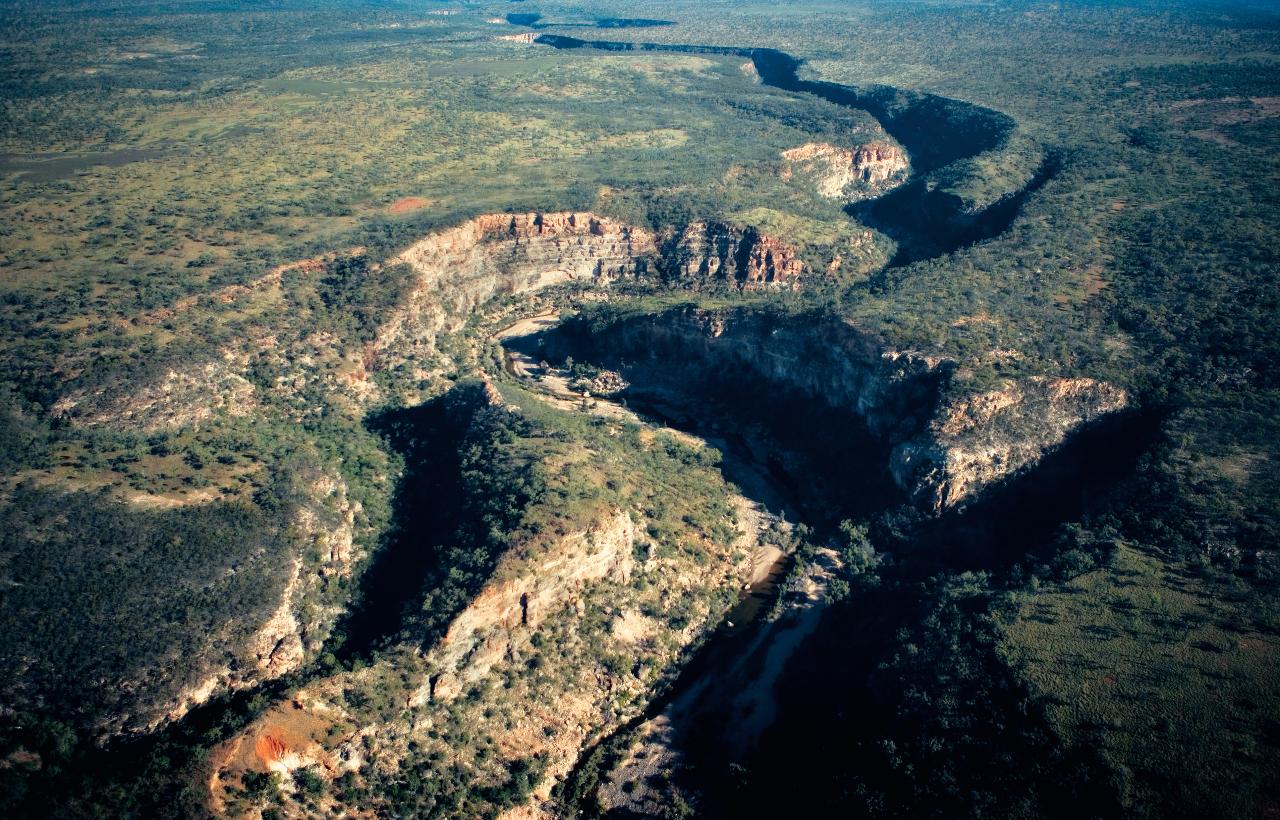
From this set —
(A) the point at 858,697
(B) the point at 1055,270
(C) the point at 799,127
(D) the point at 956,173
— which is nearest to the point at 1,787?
(A) the point at 858,697

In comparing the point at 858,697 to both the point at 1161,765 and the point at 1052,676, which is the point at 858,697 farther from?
the point at 1161,765

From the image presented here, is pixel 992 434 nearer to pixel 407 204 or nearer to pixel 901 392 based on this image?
pixel 901 392

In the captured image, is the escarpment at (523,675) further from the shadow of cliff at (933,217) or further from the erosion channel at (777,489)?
the shadow of cliff at (933,217)

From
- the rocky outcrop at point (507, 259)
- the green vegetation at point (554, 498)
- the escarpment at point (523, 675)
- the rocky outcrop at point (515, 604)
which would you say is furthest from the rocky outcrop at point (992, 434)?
the rocky outcrop at point (507, 259)

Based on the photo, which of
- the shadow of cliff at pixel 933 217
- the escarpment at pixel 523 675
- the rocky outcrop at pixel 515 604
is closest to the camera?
the escarpment at pixel 523 675

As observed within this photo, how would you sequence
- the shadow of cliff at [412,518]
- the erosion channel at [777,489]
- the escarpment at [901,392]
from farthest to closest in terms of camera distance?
1. the escarpment at [901,392]
2. the shadow of cliff at [412,518]
3. the erosion channel at [777,489]

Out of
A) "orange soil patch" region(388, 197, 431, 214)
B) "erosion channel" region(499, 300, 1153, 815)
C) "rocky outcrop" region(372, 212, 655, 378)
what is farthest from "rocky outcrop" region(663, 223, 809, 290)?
"orange soil patch" region(388, 197, 431, 214)
